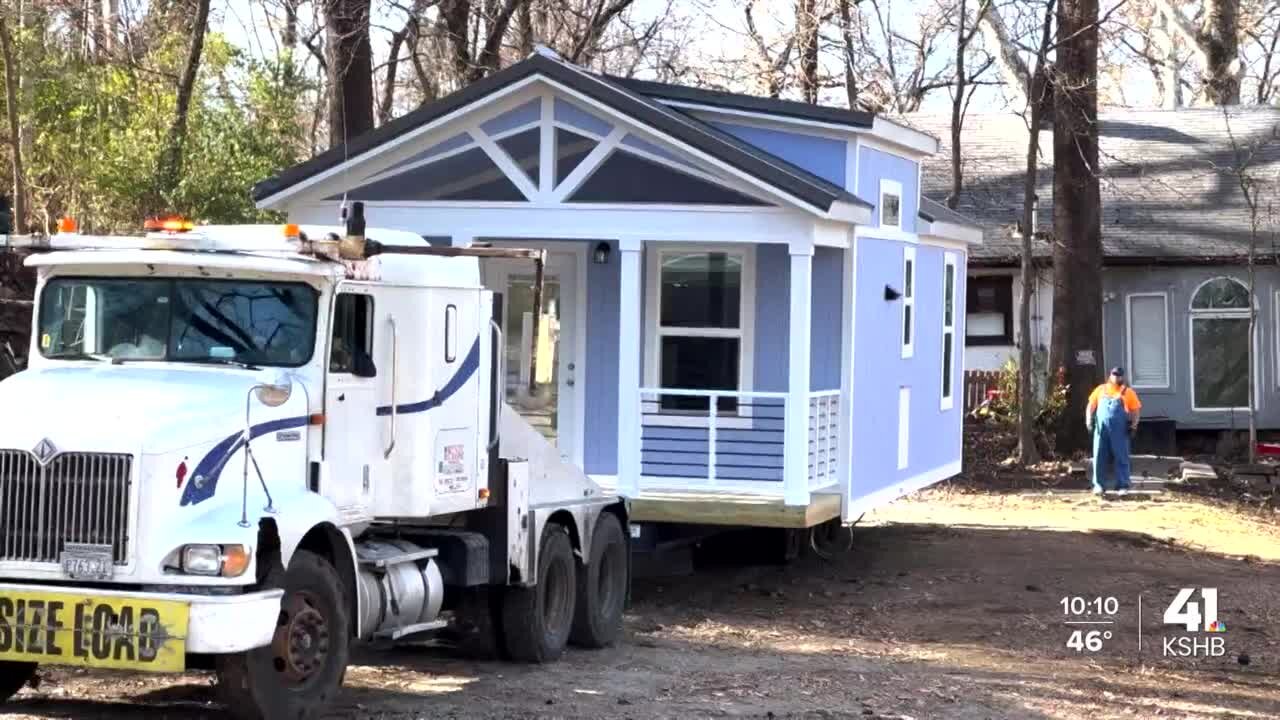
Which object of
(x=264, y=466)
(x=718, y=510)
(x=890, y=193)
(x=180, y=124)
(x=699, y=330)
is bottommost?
(x=718, y=510)

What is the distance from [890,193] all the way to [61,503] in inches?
401

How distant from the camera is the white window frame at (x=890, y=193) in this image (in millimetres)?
17141

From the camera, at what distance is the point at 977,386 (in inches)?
1224

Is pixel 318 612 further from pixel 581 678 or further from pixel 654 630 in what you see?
pixel 654 630

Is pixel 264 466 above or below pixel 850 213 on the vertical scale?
below

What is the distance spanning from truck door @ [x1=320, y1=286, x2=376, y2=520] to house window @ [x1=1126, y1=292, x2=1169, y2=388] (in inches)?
930

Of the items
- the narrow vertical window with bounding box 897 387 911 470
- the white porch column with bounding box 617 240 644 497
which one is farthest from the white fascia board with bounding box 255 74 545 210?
the narrow vertical window with bounding box 897 387 911 470

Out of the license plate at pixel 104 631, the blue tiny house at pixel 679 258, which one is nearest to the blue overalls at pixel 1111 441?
the blue tiny house at pixel 679 258

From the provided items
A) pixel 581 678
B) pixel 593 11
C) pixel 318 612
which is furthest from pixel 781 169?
pixel 593 11

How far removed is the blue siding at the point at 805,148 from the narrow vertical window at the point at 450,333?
587cm

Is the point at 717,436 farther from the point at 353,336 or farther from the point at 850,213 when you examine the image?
the point at 353,336

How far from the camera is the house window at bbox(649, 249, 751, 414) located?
16.7m

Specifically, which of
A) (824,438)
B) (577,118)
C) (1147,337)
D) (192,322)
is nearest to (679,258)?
(577,118)

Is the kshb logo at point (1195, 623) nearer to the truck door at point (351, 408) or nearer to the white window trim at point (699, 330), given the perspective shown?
the white window trim at point (699, 330)
